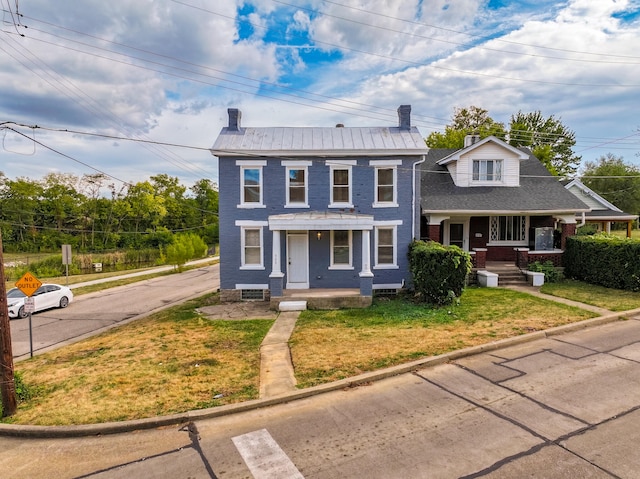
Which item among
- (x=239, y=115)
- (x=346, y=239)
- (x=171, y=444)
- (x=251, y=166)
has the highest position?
(x=239, y=115)

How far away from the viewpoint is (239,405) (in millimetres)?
6684

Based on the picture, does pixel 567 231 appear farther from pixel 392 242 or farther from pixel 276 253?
pixel 276 253

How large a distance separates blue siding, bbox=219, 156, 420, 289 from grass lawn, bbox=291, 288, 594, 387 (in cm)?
251

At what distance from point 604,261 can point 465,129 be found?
2732 cm

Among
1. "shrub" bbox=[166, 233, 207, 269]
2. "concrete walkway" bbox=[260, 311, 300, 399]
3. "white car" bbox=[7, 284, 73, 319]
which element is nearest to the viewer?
"concrete walkway" bbox=[260, 311, 300, 399]

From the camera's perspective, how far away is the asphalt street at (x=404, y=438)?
4.89 metres

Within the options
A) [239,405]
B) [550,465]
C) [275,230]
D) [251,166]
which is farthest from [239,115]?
[550,465]

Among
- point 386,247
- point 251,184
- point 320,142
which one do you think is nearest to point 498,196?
point 386,247

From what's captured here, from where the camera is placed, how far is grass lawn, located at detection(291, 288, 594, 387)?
8594mm

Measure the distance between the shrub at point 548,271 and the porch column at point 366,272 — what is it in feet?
27.5

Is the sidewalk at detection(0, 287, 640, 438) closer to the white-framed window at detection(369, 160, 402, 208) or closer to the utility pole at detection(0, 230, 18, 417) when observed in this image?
the utility pole at detection(0, 230, 18, 417)

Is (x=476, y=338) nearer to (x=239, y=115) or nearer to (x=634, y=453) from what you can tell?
(x=634, y=453)

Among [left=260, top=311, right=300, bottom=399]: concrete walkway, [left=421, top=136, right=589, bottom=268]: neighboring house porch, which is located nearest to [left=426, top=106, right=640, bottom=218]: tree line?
[left=421, top=136, right=589, bottom=268]: neighboring house porch

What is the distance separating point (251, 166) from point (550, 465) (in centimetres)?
1376
